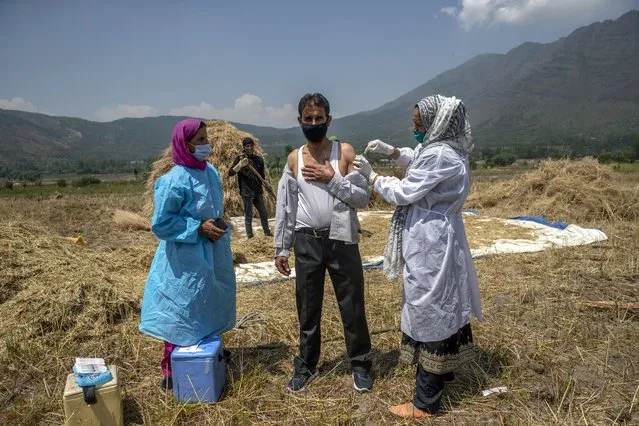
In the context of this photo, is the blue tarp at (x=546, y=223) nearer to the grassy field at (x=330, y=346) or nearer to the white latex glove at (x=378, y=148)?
the grassy field at (x=330, y=346)

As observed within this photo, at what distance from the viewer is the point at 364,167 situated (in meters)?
2.41

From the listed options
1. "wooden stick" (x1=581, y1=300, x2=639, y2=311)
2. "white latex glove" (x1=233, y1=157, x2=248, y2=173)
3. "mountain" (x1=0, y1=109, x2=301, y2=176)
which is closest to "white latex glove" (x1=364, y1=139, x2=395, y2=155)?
"wooden stick" (x1=581, y1=300, x2=639, y2=311)

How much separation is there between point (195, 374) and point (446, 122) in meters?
2.01

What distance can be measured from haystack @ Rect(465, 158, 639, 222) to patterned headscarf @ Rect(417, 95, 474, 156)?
23.9ft

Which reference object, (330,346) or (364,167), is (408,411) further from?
(364,167)

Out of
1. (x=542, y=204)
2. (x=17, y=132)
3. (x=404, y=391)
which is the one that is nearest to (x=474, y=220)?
(x=542, y=204)

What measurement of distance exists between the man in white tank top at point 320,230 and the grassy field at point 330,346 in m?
0.30

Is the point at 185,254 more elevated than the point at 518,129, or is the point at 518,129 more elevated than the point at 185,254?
the point at 518,129

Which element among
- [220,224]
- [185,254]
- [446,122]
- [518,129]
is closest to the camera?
[446,122]

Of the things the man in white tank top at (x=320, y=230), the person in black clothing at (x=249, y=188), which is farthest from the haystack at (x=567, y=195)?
the man in white tank top at (x=320, y=230)

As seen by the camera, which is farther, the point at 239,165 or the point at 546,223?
the point at 546,223

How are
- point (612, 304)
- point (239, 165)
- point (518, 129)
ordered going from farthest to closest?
point (518, 129) < point (239, 165) < point (612, 304)

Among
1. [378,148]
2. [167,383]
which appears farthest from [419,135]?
[167,383]

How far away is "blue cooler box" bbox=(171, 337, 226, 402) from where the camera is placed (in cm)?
254
